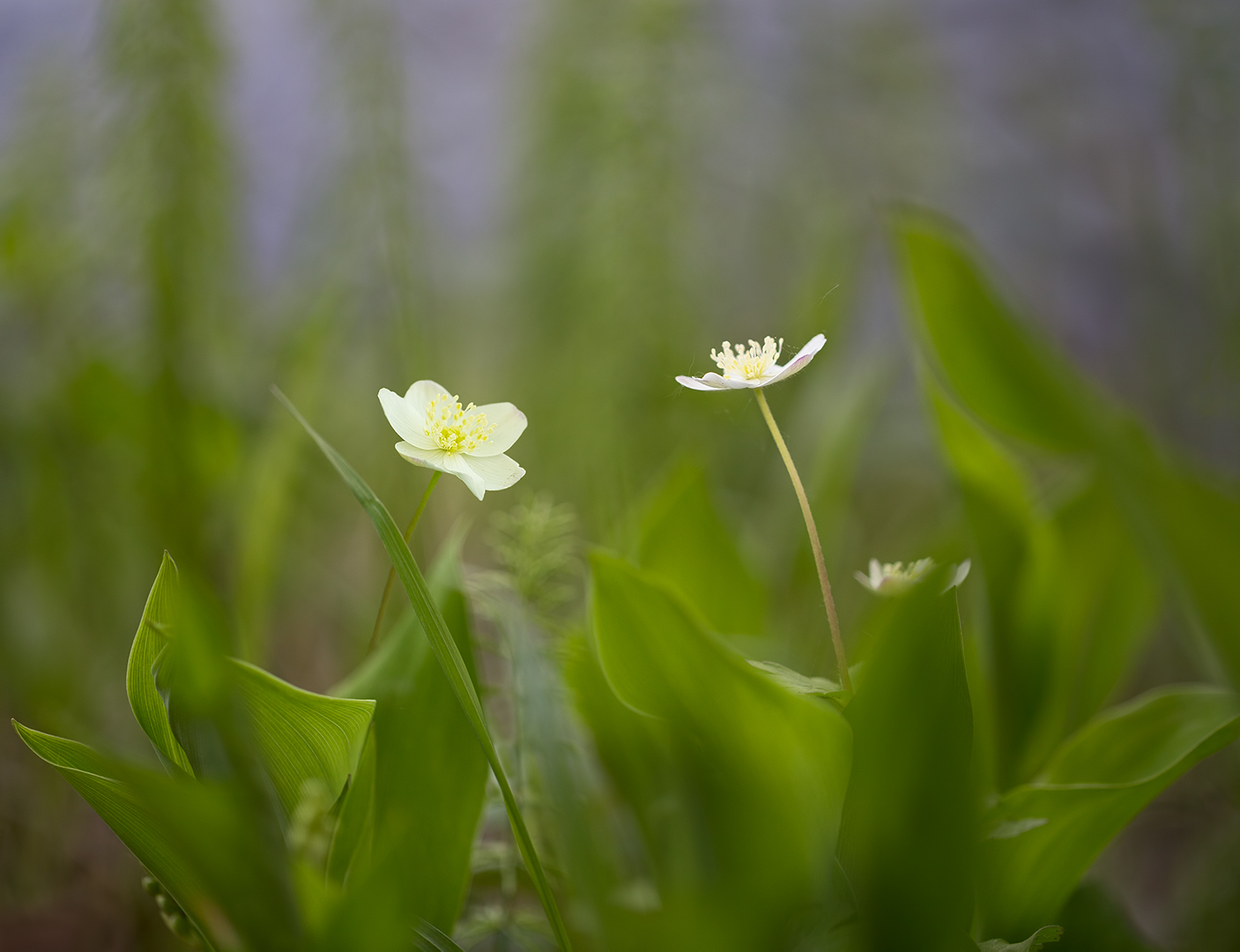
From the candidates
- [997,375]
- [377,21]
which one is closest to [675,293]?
[377,21]

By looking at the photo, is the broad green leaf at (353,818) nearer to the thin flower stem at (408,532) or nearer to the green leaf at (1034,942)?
the thin flower stem at (408,532)

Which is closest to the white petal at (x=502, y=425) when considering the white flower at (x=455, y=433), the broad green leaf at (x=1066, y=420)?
the white flower at (x=455, y=433)

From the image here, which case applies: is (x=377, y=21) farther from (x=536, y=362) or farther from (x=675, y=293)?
(x=536, y=362)

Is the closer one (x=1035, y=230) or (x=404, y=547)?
(x=404, y=547)

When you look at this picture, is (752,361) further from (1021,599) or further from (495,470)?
(1021,599)

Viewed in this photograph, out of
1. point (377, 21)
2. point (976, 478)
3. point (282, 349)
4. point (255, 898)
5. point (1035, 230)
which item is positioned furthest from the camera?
point (1035, 230)

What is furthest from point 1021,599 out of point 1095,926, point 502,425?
point 502,425
